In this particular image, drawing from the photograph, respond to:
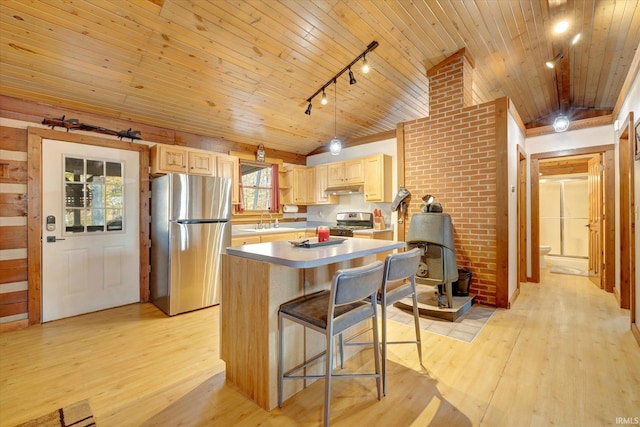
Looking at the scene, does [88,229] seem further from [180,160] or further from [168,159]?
[180,160]

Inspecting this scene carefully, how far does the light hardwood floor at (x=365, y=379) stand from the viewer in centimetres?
168

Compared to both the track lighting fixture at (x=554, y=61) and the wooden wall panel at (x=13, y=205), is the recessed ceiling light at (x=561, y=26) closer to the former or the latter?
the track lighting fixture at (x=554, y=61)

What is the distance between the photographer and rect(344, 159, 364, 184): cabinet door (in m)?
4.79

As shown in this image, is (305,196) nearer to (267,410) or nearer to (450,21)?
(450,21)

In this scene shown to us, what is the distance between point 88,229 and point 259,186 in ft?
8.28

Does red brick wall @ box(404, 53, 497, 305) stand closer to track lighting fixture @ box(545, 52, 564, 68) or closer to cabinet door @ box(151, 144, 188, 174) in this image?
track lighting fixture @ box(545, 52, 564, 68)

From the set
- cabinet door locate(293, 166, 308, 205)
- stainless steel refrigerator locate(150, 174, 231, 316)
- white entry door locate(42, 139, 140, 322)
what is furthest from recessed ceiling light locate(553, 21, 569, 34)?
white entry door locate(42, 139, 140, 322)

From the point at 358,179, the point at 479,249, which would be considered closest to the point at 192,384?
the point at 479,249

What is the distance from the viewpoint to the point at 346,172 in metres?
5.01

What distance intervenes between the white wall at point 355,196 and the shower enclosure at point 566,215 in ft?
16.7

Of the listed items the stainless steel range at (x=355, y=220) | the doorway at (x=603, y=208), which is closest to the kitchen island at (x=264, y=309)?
the stainless steel range at (x=355, y=220)

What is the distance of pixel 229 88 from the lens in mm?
3469

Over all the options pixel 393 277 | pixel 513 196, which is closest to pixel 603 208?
pixel 513 196

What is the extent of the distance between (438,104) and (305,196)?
2820mm
